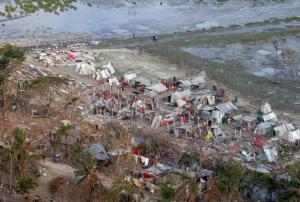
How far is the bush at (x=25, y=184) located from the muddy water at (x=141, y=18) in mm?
22262

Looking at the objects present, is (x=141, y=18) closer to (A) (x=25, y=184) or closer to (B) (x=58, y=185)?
(B) (x=58, y=185)

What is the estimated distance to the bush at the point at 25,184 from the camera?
15.4 metres

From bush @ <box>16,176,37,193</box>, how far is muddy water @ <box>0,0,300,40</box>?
73.0 feet

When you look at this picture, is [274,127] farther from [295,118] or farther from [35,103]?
[35,103]

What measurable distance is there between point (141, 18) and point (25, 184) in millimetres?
28173

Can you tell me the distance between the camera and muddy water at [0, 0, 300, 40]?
3822cm

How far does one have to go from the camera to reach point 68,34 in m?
37.1

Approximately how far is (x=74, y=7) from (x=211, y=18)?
1122 centimetres

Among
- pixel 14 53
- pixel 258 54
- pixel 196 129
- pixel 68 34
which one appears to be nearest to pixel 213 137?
pixel 196 129

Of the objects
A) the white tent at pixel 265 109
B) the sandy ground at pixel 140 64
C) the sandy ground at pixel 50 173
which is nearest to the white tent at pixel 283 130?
the white tent at pixel 265 109

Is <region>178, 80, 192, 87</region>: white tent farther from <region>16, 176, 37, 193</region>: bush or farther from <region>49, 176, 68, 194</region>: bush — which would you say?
<region>16, 176, 37, 193</region>: bush

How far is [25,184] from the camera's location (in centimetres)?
1541

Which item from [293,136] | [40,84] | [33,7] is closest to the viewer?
[293,136]

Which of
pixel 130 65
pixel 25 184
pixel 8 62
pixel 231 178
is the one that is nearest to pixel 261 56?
pixel 130 65
